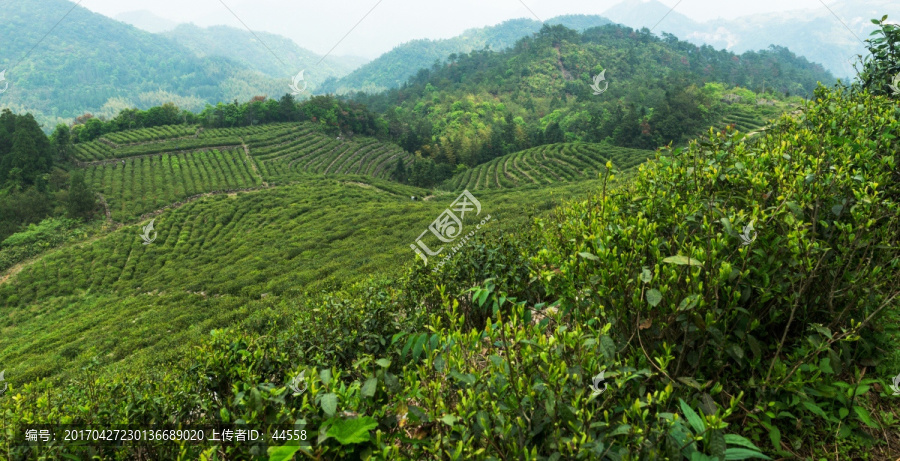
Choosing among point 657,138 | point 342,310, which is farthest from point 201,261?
point 657,138

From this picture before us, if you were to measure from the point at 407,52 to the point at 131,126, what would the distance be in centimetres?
15652

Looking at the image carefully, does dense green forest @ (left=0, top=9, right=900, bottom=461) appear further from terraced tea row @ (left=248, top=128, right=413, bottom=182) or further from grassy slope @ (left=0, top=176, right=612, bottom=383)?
terraced tea row @ (left=248, top=128, right=413, bottom=182)

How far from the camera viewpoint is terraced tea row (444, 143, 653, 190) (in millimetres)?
39188

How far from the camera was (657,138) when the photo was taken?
4834 cm

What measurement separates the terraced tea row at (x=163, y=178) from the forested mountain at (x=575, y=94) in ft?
78.5

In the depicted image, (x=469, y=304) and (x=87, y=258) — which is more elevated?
(x=469, y=304)

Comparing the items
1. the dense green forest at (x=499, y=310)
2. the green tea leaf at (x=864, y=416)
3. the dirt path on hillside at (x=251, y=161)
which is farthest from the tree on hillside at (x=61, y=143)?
the green tea leaf at (x=864, y=416)

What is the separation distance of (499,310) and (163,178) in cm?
4479

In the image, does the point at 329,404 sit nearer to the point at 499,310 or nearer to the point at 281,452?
the point at 281,452

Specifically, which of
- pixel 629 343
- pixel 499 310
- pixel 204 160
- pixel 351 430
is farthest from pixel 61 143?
pixel 629 343

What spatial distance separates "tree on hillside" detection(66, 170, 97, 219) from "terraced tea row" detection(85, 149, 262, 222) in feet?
4.31

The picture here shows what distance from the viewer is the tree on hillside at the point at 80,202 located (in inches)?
1188

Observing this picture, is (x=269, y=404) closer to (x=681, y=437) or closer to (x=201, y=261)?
(x=681, y=437)

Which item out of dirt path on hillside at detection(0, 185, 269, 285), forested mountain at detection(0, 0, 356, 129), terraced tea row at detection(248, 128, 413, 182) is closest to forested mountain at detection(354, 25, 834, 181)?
terraced tea row at detection(248, 128, 413, 182)
